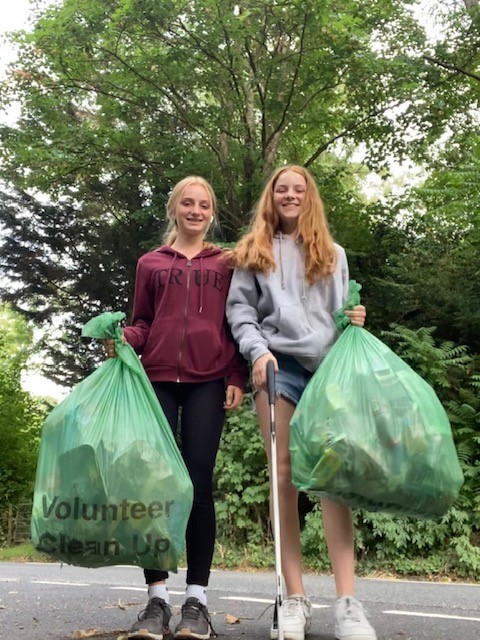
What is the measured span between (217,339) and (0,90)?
1226 cm

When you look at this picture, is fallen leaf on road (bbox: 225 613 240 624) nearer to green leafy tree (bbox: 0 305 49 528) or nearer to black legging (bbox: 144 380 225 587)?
black legging (bbox: 144 380 225 587)

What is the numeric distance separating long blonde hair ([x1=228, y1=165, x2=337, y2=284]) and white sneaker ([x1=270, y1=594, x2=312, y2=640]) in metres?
1.21

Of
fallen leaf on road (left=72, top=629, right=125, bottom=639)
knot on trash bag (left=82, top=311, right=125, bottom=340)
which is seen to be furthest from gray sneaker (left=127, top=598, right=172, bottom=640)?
knot on trash bag (left=82, top=311, right=125, bottom=340)

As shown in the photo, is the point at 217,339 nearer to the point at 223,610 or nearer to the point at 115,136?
the point at 223,610

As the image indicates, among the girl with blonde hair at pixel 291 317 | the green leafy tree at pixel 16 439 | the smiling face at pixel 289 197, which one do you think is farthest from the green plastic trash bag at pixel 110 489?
the green leafy tree at pixel 16 439

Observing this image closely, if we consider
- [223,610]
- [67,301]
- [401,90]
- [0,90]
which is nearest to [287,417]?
[223,610]

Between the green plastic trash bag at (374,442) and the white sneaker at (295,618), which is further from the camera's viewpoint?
the white sneaker at (295,618)

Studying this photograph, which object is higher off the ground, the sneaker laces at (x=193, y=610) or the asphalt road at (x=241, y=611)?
the sneaker laces at (x=193, y=610)

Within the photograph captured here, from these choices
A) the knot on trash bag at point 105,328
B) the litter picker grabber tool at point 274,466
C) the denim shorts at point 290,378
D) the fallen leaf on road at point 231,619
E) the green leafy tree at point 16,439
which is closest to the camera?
the litter picker grabber tool at point 274,466

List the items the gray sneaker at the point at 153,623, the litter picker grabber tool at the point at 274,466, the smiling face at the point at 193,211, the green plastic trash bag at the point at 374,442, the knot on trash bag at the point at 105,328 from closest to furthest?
the green plastic trash bag at the point at 374,442, the litter picker grabber tool at the point at 274,466, the gray sneaker at the point at 153,623, the knot on trash bag at the point at 105,328, the smiling face at the point at 193,211

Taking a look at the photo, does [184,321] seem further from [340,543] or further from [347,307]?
[340,543]

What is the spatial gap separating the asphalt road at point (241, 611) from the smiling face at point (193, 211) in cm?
164

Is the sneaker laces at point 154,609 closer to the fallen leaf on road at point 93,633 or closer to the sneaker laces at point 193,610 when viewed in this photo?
the sneaker laces at point 193,610

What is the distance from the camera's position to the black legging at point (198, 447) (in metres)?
3.25
